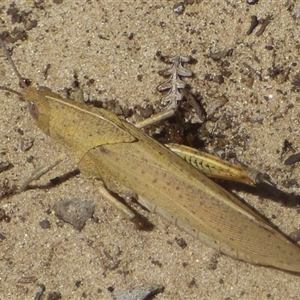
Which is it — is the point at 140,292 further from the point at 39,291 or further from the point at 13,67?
the point at 13,67

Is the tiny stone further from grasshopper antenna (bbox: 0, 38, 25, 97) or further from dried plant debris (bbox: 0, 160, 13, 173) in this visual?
grasshopper antenna (bbox: 0, 38, 25, 97)

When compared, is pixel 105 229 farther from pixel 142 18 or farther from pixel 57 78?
pixel 142 18

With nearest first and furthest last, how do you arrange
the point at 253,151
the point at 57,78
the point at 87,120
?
1. the point at 87,120
2. the point at 253,151
3. the point at 57,78

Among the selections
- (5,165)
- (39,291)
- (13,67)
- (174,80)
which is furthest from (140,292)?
(13,67)

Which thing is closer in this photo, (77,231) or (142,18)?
(77,231)

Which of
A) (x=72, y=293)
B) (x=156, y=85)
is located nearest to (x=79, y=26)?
(x=156, y=85)

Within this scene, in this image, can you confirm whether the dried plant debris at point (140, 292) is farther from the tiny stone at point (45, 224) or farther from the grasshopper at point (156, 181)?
the tiny stone at point (45, 224)
